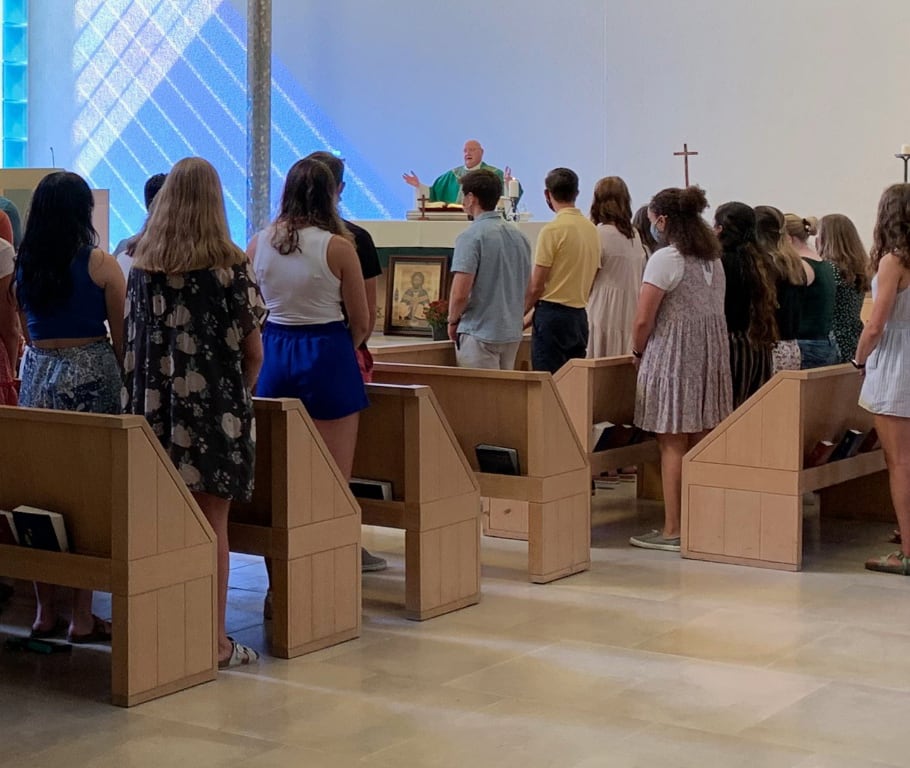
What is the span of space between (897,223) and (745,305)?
0.87m

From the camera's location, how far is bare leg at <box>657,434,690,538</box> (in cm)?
649

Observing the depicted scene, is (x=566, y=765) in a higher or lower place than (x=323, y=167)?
lower

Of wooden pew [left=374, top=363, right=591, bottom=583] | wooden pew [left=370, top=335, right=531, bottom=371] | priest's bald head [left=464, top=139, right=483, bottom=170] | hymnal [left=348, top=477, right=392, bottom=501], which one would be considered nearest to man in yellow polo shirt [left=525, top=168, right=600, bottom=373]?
wooden pew [left=370, top=335, right=531, bottom=371]

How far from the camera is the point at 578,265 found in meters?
7.14

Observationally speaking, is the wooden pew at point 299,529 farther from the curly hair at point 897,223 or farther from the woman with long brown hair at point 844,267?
the woman with long brown hair at point 844,267

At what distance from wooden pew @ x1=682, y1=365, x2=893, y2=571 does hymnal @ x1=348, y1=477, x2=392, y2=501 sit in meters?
1.54

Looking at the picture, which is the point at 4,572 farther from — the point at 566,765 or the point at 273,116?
the point at 273,116

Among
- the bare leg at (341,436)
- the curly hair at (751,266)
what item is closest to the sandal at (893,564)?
the curly hair at (751,266)

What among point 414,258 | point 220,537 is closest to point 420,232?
point 414,258

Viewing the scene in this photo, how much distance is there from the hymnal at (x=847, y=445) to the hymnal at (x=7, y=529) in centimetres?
352

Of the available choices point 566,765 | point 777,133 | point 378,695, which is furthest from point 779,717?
point 777,133

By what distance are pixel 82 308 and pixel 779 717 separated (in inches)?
92.2

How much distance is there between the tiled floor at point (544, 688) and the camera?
3871mm

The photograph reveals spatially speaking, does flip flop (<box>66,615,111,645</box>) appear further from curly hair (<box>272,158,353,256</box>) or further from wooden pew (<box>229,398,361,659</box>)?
curly hair (<box>272,158,353,256</box>)
